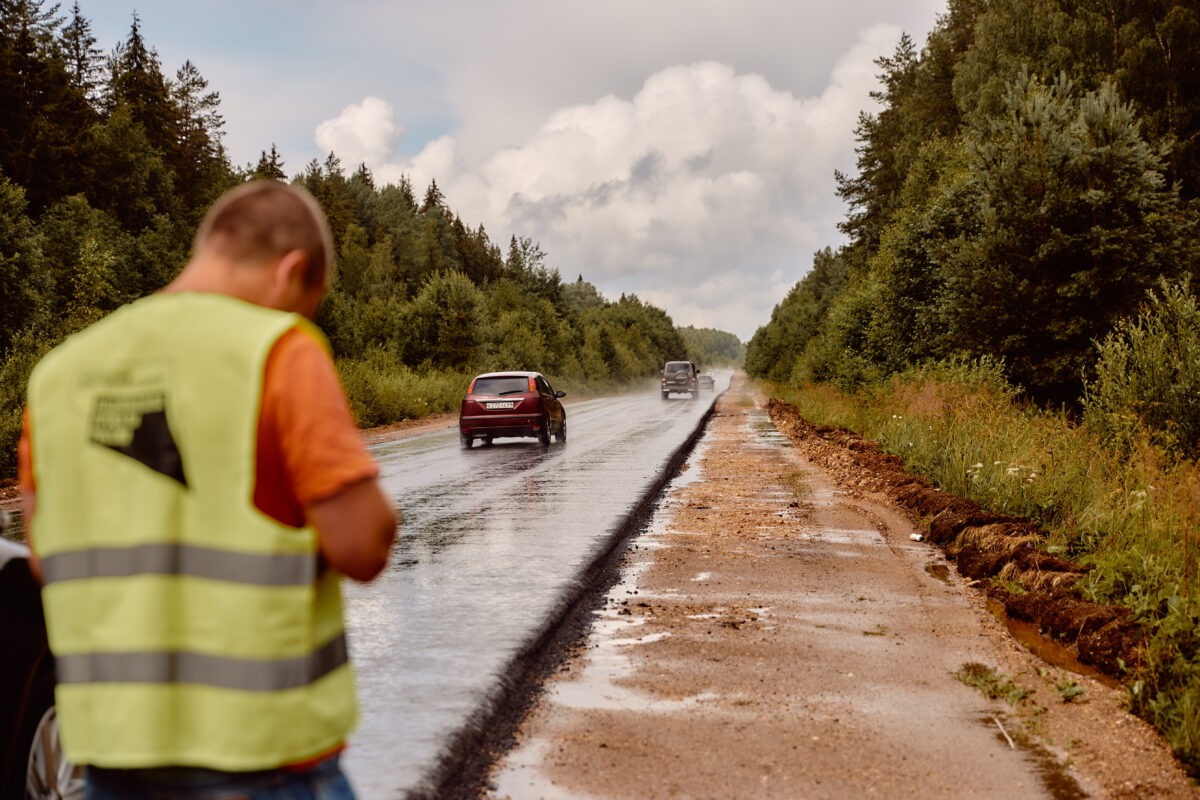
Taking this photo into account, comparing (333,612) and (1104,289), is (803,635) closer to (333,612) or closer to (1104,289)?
(333,612)

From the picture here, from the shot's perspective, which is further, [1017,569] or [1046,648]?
[1017,569]

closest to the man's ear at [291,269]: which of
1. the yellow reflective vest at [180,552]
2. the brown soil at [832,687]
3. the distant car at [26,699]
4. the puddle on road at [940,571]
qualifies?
the yellow reflective vest at [180,552]

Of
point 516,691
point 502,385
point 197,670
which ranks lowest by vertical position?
point 516,691

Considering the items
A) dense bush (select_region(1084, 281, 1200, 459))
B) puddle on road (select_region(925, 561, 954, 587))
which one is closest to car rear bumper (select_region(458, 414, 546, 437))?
dense bush (select_region(1084, 281, 1200, 459))

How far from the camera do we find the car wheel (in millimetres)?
3232

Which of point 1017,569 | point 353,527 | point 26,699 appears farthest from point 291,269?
point 1017,569

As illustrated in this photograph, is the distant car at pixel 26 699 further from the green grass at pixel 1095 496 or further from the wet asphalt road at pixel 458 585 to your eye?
the green grass at pixel 1095 496

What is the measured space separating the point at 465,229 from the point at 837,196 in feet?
257

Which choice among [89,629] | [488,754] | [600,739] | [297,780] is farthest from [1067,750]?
[89,629]

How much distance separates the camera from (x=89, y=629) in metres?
1.83

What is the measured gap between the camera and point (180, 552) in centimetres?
178

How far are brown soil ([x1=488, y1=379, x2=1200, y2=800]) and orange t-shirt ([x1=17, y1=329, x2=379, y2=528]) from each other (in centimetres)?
296

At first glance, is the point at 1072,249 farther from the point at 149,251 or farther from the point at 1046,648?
the point at 149,251

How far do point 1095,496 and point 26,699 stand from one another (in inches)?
354
